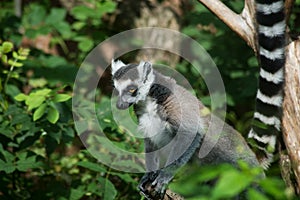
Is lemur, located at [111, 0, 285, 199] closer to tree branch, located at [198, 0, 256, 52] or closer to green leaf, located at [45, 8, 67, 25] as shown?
tree branch, located at [198, 0, 256, 52]

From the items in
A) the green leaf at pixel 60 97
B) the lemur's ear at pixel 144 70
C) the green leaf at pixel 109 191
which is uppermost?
the lemur's ear at pixel 144 70

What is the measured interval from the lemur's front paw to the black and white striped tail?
840mm

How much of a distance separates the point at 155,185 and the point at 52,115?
3.40 ft

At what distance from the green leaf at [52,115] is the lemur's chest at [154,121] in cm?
66

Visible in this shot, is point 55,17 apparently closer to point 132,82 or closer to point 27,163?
point 27,163

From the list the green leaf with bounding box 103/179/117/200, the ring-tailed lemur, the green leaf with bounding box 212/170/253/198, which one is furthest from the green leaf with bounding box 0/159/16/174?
the green leaf with bounding box 212/170/253/198

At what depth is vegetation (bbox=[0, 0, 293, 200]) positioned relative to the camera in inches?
161

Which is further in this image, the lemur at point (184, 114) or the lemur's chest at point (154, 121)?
the lemur's chest at point (154, 121)

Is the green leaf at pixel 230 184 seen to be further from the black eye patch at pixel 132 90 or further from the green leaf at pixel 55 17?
the green leaf at pixel 55 17

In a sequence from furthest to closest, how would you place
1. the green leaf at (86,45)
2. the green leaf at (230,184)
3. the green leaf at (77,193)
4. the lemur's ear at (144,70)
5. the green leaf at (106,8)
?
the green leaf at (86,45), the green leaf at (106,8), the green leaf at (77,193), the lemur's ear at (144,70), the green leaf at (230,184)

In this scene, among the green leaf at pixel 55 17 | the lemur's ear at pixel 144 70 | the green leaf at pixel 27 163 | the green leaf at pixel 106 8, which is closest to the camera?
the lemur's ear at pixel 144 70

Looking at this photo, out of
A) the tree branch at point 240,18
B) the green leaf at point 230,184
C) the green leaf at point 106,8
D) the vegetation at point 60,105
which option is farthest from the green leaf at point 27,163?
the green leaf at point 230,184

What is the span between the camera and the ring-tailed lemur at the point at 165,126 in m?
3.38

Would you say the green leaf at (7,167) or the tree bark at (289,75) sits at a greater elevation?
the tree bark at (289,75)
